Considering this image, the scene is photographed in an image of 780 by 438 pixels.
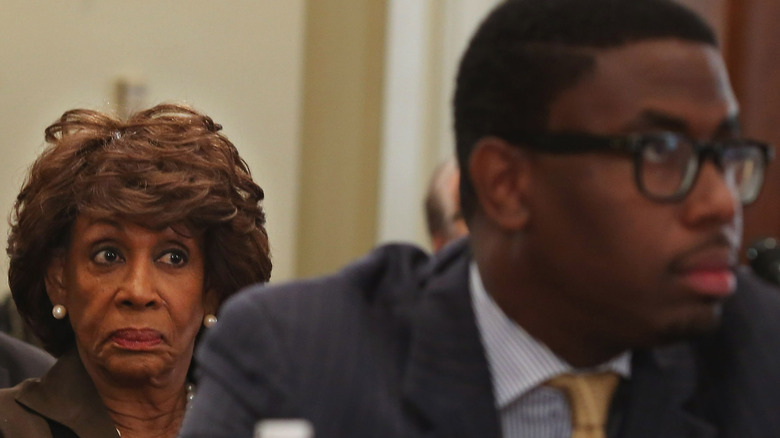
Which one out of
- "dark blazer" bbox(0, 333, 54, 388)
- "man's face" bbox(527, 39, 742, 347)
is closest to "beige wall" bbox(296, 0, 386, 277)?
"dark blazer" bbox(0, 333, 54, 388)

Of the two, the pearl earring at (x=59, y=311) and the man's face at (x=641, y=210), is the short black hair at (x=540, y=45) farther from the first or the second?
the pearl earring at (x=59, y=311)

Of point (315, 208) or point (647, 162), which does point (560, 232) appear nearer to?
point (647, 162)

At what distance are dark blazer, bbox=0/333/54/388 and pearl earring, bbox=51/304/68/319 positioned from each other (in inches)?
10.7

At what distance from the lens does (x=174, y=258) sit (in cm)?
266

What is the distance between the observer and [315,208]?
4918 mm

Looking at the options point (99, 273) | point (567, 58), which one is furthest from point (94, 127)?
point (567, 58)

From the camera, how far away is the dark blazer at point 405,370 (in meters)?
1.62

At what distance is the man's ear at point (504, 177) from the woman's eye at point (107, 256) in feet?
3.80

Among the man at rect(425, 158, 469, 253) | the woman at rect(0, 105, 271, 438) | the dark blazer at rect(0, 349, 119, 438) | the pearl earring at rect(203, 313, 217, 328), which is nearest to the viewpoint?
the dark blazer at rect(0, 349, 119, 438)

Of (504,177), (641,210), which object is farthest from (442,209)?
(641,210)

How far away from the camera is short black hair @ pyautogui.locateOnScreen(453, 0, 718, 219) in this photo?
1.60 m

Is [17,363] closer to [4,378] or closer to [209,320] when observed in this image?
[4,378]

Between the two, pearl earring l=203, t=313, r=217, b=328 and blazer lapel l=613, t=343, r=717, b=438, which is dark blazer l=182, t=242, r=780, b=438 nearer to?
blazer lapel l=613, t=343, r=717, b=438

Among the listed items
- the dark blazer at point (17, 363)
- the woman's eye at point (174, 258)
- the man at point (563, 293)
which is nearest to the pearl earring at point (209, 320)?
the woman's eye at point (174, 258)
